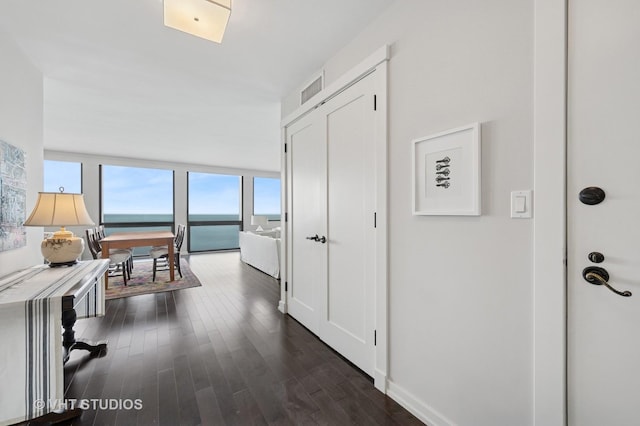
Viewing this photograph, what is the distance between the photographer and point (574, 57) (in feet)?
3.26

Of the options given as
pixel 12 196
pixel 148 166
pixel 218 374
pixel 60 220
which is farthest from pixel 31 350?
pixel 148 166

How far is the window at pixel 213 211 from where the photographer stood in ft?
26.0

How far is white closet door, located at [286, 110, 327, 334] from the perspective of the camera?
8.20ft

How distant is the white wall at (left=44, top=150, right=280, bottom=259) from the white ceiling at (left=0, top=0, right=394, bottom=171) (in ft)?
7.95

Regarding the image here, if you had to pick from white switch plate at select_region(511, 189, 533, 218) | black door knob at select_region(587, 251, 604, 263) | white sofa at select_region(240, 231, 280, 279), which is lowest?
white sofa at select_region(240, 231, 280, 279)

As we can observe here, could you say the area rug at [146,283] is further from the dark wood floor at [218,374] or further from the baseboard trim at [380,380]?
the baseboard trim at [380,380]

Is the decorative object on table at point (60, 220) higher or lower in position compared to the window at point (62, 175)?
lower

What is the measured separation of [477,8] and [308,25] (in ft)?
3.90

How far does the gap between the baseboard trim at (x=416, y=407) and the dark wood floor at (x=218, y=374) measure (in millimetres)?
43

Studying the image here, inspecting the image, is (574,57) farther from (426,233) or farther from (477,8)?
(426,233)

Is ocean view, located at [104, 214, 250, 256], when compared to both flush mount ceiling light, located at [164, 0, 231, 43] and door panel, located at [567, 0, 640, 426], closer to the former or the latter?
flush mount ceiling light, located at [164, 0, 231, 43]

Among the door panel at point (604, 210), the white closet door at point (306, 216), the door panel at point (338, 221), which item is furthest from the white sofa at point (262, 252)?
the door panel at point (604, 210)

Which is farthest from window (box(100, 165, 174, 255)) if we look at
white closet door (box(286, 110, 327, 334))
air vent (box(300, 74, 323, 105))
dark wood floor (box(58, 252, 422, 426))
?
air vent (box(300, 74, 323, 105))

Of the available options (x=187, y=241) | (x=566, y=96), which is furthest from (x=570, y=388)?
(x=187, y=241)
